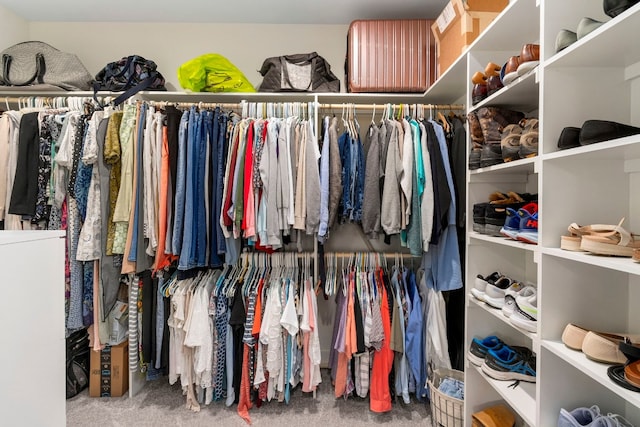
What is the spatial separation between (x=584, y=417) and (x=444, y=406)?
2.39 feet

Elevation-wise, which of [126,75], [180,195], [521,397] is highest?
[126,75]

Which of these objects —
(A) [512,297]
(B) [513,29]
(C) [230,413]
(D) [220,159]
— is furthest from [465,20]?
(C) [230,413]

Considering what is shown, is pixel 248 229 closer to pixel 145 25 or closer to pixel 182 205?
pixel 182 205

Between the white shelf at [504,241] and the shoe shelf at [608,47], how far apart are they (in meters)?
0.63

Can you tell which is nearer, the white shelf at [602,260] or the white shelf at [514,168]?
the white shelf at [602,260]

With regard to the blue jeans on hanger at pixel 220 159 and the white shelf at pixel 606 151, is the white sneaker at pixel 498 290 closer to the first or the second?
the white shelf at pixel 606 151

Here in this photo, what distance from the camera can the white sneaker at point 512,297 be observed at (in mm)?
1252

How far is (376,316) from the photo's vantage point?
1.80 meters

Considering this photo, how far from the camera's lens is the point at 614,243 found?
891 mm

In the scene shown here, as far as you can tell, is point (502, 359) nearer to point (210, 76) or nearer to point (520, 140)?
point (520, 140)

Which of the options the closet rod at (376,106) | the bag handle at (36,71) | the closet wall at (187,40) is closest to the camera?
the closet rod at (376,106)

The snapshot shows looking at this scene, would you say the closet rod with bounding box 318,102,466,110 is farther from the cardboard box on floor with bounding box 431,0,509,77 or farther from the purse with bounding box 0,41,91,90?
the purse with bounding box 0,41,91,90

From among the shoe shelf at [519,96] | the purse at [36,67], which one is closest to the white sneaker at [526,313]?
the shoe shelf at [519,96]

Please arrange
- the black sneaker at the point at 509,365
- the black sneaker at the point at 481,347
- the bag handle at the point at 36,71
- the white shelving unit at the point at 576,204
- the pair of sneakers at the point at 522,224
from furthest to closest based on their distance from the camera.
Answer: the bag handle at the point at 36,71, the black sneaker at the point at 481,347, the black sneaker at the point at 509,365, the pair of sneakers at the point at 522,224, the white shelving unit at the point at 576,204
